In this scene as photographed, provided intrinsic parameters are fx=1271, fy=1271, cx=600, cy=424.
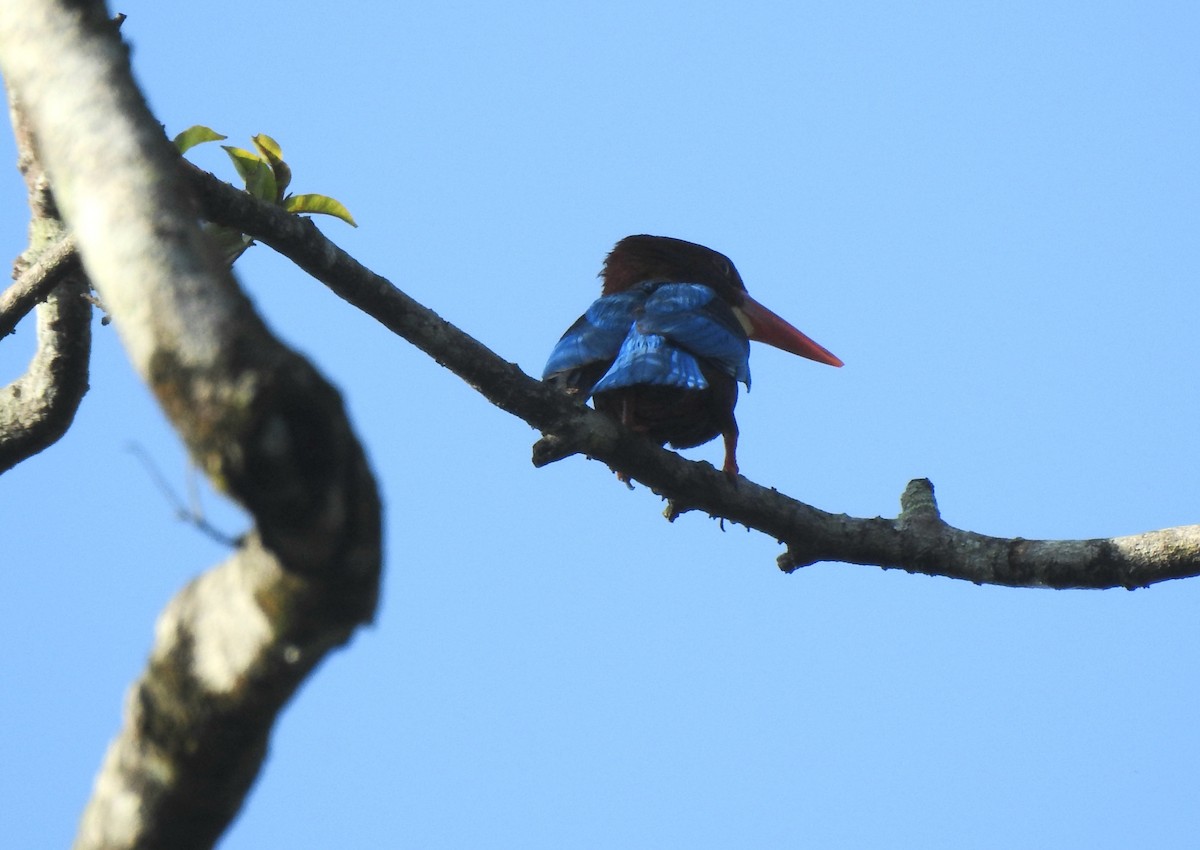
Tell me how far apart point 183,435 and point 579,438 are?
271 cm

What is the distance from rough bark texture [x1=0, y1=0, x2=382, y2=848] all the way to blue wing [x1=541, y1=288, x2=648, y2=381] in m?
3.65

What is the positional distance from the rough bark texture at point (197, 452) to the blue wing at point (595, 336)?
3648mm

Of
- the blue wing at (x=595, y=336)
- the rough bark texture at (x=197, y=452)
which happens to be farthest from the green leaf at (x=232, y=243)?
the rough bark texture at (x=197, y=452)

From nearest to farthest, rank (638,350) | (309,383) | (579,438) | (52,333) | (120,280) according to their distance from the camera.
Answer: (309,383) → (120,280) → (52,333) → (579,438) → (638,350)

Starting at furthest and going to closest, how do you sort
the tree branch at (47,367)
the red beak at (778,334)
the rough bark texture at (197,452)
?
the red beak at (778,334)
the tree branch at (47,367)
the rough bark texture at (197,452)

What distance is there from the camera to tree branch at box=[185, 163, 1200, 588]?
3.78 meters

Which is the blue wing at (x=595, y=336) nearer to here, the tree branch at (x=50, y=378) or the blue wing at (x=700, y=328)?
the blue wing at (x=700, y=328)

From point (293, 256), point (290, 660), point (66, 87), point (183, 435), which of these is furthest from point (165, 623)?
point (293, 256)

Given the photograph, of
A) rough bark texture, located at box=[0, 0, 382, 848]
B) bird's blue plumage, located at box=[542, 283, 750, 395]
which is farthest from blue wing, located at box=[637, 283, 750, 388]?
rough bark texture, located at box=[0, 0, 382, 848]

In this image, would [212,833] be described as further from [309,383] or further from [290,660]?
[309,383]

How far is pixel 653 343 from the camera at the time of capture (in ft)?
17.5

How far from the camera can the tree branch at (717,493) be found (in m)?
3.78

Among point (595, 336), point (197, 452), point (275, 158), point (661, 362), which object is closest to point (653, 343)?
point (661, 362)

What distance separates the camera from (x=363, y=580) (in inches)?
58.2
